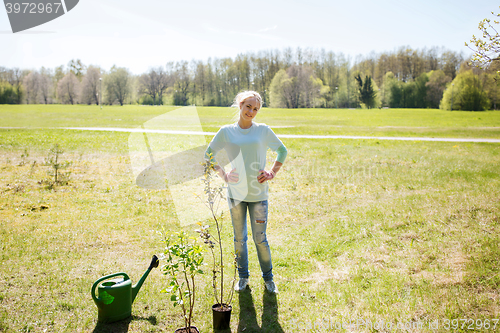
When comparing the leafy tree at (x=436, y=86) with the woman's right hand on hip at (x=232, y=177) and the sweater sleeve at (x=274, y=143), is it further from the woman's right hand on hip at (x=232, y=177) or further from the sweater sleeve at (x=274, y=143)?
the woman's right hand on hip at (x=232, y=177)

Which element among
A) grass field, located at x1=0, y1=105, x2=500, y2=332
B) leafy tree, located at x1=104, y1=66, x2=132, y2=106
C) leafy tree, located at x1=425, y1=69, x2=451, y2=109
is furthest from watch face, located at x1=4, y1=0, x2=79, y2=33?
leafy tree, located at x1=425, y1=69, x2=451, y2=109

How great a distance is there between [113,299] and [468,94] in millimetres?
80271

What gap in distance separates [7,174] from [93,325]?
29.4ft

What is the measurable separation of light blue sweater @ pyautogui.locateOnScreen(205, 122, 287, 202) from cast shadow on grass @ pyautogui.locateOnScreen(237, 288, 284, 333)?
3.86 feet

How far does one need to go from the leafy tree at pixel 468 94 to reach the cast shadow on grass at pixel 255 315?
255ft

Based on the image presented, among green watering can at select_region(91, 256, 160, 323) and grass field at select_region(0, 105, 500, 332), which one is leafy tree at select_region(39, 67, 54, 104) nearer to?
grass field at select_region(0, 105, 500, 332)

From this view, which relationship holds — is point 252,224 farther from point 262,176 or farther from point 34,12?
point 34,12

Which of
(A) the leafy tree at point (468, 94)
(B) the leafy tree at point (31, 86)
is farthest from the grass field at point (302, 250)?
(B) the leafy tree at point (31, 86)

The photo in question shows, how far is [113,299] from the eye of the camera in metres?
3.19

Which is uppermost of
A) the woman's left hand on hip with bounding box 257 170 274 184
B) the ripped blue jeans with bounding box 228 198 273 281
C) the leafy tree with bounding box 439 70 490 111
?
the leafy tree with bounding box 439 70 490 111

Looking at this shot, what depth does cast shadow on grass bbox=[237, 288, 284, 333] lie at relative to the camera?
10.8 ft

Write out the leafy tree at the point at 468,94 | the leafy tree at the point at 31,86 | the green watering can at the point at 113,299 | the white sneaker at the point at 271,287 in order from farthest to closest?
the leafy tree at the point at 31,86 < the leafy tree at the point at 468,94 < the white sneaker at the point at 271,287 < the green watering can at the point at 113,299

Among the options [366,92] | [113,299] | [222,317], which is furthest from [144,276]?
[366,92]

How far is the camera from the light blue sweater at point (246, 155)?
11.5ft
